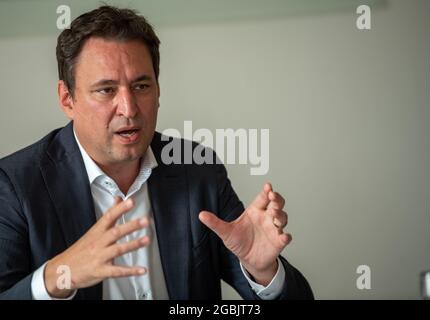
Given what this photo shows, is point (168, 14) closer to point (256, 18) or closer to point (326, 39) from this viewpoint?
point (256, 18)

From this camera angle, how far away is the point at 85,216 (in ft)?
3.35

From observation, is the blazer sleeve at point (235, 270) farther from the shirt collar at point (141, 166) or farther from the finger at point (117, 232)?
the finger at point (117, 232)

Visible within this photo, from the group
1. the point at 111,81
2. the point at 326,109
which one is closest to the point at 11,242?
the point at 111,81

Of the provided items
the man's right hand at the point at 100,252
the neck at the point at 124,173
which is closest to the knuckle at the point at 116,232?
the man's right hand at the point at 100,252

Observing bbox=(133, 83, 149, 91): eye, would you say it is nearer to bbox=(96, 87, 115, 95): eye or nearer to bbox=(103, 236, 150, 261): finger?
bbox=(96, 87, 115, 95): eye

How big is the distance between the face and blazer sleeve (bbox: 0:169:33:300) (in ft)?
0.64

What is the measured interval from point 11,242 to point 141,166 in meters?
0.33

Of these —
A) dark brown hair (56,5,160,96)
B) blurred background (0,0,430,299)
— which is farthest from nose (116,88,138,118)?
blurred background (0,0,430,299)

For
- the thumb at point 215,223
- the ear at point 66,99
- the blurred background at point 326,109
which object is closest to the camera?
the thumb at point 215,223

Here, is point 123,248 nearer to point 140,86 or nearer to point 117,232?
point 117,232

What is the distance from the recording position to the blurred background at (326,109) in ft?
4.65

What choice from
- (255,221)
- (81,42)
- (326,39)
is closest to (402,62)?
(326,39)

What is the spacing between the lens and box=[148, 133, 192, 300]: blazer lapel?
1081mm

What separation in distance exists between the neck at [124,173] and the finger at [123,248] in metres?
0.37
